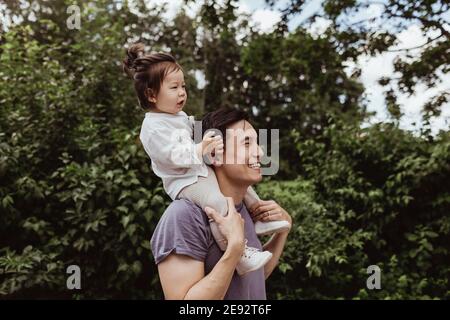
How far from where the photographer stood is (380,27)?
6.09 m

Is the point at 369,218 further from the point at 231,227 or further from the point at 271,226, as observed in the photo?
the point at 231,227

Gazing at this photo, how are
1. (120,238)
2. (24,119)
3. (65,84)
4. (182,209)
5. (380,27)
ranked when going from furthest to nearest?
(380,27)
(65,84)
(24,119)
(120,238)
(182,209)

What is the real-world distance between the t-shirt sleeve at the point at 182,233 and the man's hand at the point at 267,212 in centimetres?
23

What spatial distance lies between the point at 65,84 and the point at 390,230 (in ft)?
10.9

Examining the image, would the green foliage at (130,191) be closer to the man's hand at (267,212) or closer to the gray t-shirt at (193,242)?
the man's hand at (267,212)

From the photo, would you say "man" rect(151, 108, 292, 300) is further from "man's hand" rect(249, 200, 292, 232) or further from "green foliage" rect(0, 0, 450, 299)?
"green foliage" rect(0, 0, 450, 299)

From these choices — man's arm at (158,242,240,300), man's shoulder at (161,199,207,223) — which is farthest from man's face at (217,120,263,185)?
man's arm at (158,242,240,300)

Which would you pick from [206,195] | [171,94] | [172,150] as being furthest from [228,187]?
[171,94]

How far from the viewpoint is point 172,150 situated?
151 cm

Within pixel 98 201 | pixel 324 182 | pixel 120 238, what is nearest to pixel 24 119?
pixel 98 201

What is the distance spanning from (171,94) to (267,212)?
17.4 inches

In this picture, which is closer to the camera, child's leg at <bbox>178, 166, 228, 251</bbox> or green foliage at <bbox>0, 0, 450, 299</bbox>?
child's leg at <bbox>178, 166, 228, 251</bbox>

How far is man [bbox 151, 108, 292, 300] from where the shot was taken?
137 centimetres

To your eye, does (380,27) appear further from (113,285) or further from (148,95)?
(148,95)
